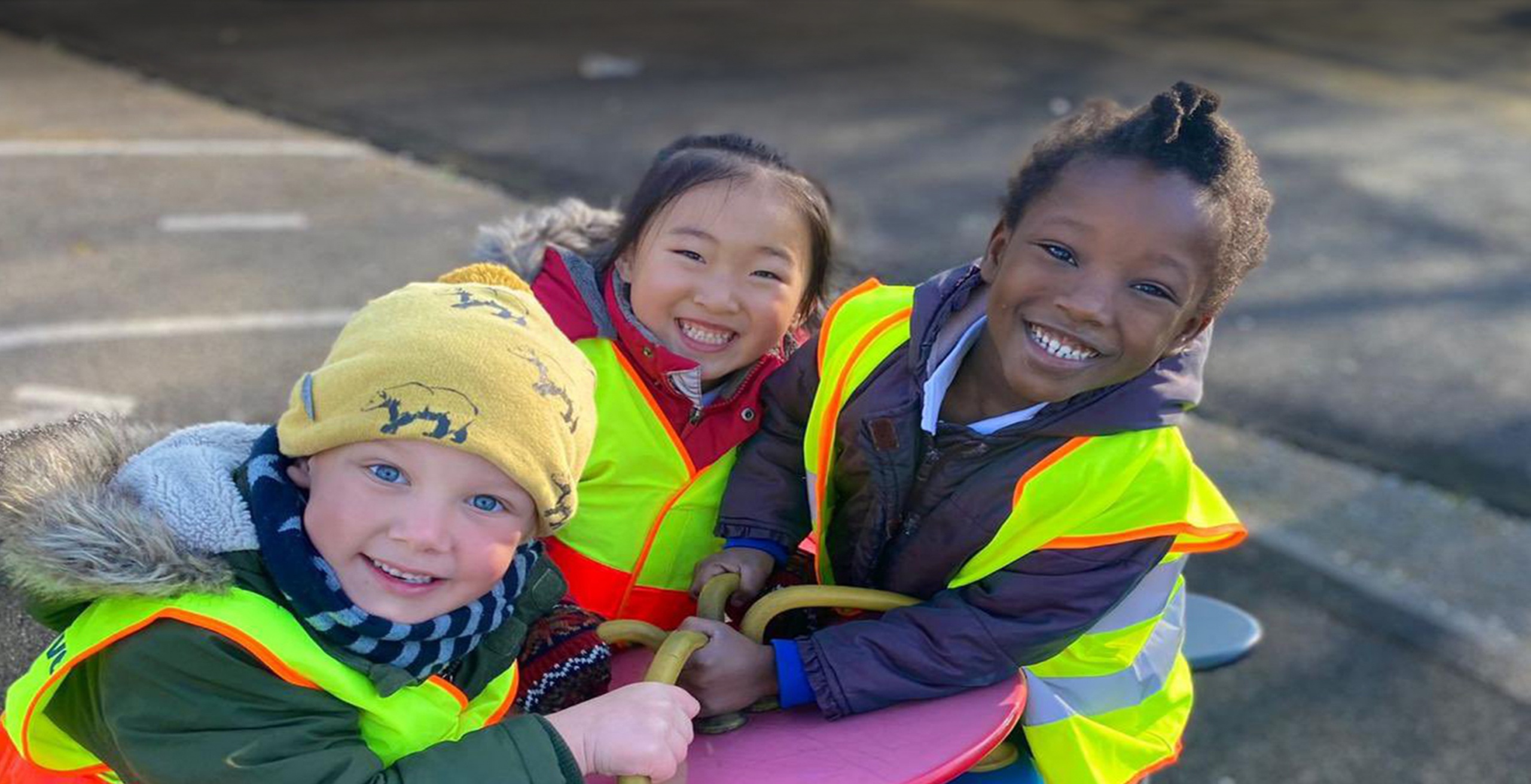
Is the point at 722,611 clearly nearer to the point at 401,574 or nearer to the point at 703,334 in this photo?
the point at 703,334

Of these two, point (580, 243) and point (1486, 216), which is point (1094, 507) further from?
point (1486, 216)

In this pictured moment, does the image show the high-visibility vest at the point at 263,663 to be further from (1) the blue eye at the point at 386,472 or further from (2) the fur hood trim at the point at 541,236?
(2) the fur hood trim at the point at 541,236

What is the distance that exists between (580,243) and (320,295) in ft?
9.64

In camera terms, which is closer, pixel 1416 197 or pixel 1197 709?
pixel 1197 709

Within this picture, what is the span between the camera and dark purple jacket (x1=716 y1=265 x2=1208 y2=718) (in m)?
2.15

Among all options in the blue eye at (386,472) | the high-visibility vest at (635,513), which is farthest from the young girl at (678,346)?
the blue eye at (386,472)

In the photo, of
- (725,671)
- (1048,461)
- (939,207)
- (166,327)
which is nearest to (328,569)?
(725,671)

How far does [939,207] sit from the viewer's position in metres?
6.92

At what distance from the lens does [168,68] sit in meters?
8.09

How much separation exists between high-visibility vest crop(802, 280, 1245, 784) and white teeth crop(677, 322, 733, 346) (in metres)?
0.16

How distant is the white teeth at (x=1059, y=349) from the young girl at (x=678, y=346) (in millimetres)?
507

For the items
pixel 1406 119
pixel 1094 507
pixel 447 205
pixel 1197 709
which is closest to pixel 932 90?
pixel 1406 119

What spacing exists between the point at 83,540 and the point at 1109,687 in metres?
1.44

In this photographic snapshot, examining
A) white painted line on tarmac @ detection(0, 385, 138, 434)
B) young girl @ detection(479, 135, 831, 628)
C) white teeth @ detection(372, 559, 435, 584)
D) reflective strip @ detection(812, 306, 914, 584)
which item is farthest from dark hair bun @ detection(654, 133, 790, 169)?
white painted line on tarmac @ detection(0, 385, 138, 434)
